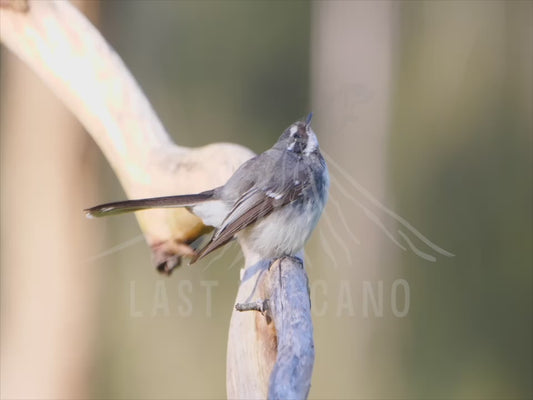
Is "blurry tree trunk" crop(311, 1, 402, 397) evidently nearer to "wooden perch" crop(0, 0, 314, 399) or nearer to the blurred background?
the blurred background

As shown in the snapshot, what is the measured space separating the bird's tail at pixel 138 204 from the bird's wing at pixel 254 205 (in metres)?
0.12

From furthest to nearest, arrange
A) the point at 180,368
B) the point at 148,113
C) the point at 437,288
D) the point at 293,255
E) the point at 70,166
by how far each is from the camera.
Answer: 1. the point at 437,288
2. the point at 180,368
3. the point at 70,166
4. the point at 148,113
5. the point at 293,255

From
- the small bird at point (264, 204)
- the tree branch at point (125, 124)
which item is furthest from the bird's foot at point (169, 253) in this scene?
the small bird at point (264, 204)

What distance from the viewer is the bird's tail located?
218cm

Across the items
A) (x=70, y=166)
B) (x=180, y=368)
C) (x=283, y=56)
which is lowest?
(x=180, y=368)

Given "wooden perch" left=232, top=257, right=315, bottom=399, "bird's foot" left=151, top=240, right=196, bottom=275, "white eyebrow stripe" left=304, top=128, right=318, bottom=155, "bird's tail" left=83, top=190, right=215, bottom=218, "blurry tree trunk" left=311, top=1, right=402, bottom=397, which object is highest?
"blurry tree trunk" left=311, top=1, right=402, bottom=397

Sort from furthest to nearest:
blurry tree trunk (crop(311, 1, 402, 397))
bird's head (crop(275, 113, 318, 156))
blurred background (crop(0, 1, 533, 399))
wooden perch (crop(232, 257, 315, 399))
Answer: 1. blurry tree trunk (crop(311, 1, 402, 397))
2. blurred background (crop(0, 1, 533, 399))
3. bird's head (crop(275, 113, 318, 156))
4. wooden perch (crop(232, 257, 315, 399))

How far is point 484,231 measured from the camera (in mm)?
6816

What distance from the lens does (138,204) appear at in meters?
2.23

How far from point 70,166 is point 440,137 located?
3.63m

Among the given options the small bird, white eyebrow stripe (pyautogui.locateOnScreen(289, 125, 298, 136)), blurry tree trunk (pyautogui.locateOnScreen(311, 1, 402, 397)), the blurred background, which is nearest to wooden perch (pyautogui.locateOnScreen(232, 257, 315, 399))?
the small bird

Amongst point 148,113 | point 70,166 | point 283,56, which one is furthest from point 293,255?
point 283,56

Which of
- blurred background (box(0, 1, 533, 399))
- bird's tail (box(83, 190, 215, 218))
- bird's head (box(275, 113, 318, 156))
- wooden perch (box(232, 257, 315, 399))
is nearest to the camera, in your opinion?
wooden perch (box(232, 257, 315, 399))

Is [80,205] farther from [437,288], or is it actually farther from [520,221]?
Result: [520,221]
